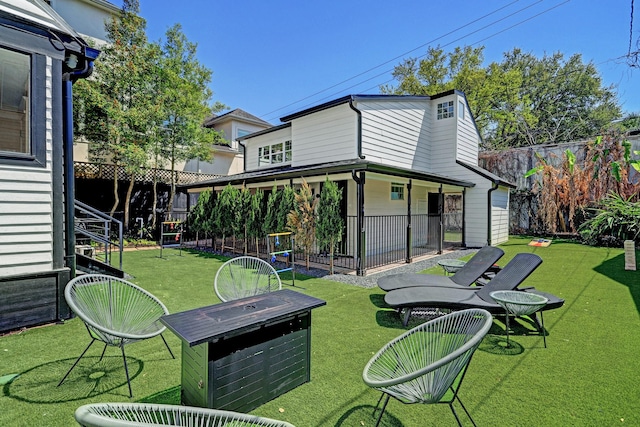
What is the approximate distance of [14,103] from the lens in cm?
652

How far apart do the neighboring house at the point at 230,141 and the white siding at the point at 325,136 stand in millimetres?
8369

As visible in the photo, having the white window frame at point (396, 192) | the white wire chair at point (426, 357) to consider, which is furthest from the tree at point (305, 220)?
the white wire chair at point (426, 357)

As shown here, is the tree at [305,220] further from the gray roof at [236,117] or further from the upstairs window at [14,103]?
the gray roof at [236,117]

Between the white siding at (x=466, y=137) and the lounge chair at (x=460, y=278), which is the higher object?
the white siding at (x=466, y=137)

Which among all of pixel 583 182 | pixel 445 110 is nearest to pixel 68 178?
pixel 445 110

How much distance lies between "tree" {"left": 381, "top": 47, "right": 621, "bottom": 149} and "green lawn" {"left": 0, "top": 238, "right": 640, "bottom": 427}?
2193cm

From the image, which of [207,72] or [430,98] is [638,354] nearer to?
[430,98]

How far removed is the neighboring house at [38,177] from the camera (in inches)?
162

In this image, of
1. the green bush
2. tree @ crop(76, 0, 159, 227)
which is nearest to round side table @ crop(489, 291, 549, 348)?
the green bush

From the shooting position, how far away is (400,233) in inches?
479

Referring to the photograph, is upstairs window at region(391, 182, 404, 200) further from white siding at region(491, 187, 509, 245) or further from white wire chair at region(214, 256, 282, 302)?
white wire chair at region(214, 256, 282, 302)

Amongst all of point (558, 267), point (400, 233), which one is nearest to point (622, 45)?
point (558, 267)

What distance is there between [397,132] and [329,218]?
19.4ft

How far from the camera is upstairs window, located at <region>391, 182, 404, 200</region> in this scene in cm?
1191
